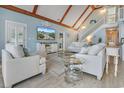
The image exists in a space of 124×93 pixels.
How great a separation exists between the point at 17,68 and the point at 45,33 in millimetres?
4915

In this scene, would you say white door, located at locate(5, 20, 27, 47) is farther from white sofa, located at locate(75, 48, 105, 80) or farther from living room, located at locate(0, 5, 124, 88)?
white sofa, located at locate(75, 48, 105, 80)

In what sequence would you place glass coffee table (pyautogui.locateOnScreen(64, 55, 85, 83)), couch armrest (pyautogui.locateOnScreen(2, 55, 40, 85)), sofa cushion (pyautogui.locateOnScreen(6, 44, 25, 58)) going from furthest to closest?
glass coffee table (pyautogui.locateOnScreen(64, 55, 85, 83))
sofa cushion (pyautogui.locateOnScreen(6, 44, 25, 58))
couch armrest (pyautogui.locateOnScreen(2, 55, 40, 85))

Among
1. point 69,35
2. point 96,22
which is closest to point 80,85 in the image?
point 69,35

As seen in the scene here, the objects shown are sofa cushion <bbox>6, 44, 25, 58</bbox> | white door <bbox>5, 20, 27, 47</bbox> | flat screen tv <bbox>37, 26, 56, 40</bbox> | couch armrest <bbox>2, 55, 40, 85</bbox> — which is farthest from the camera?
flat screen tv <bbox>37, 26, 56, 40</bbox>

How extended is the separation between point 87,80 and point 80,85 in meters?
0.36

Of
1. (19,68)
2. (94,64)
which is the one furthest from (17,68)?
(94,64)

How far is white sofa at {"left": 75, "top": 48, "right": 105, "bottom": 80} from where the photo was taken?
2.63 meters

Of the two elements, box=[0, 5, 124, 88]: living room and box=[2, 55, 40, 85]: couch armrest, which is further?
box=[0, 5, 124, 88]: living room

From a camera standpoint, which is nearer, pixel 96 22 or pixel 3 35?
pixel 3 35

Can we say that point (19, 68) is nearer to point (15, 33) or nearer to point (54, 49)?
point (15, 33)

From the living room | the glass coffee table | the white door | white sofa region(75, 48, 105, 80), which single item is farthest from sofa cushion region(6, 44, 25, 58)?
the white door

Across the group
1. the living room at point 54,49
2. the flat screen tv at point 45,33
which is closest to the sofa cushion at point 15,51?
the living room at point 54,49

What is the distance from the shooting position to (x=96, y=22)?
9.77 meters
